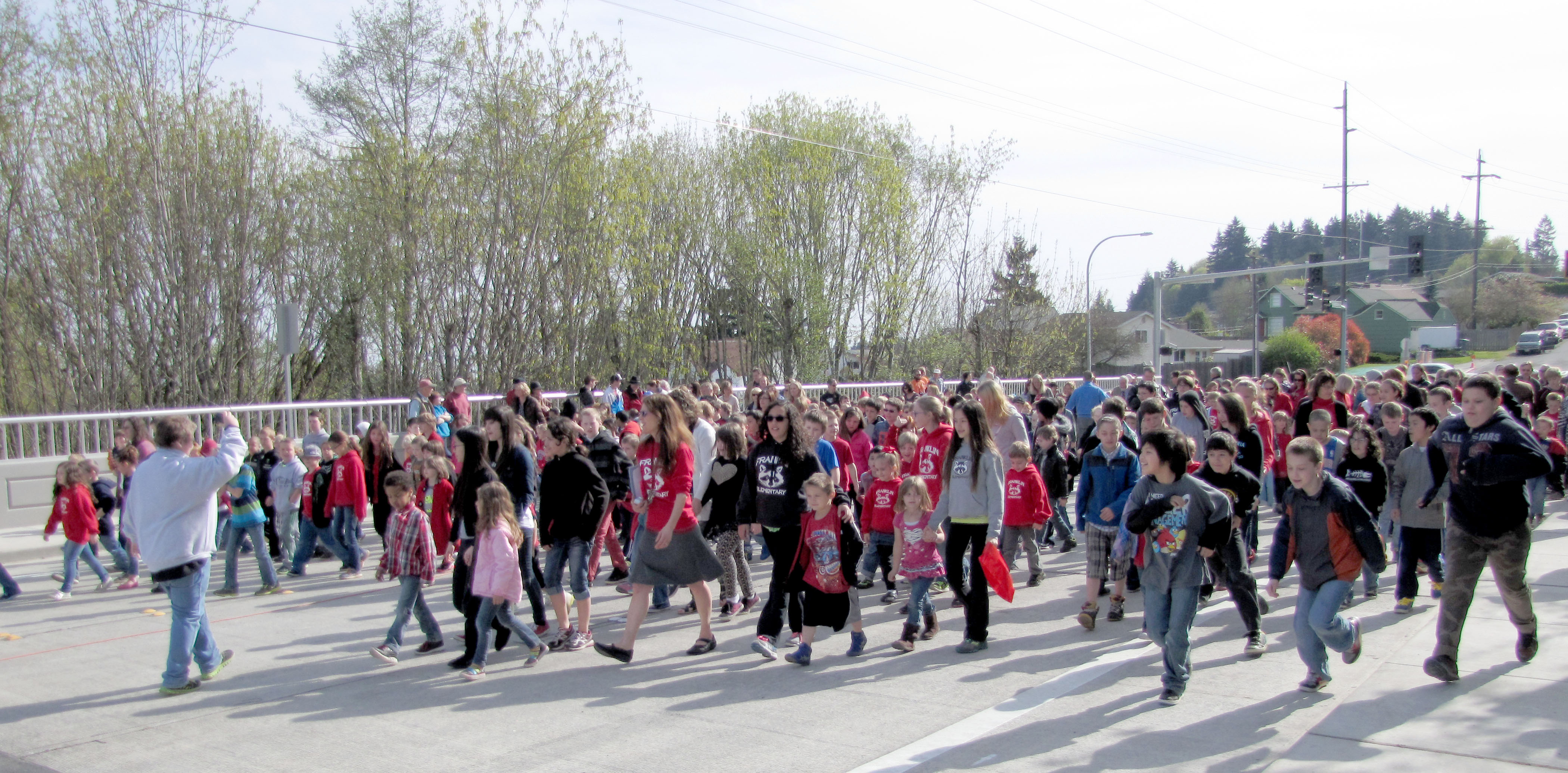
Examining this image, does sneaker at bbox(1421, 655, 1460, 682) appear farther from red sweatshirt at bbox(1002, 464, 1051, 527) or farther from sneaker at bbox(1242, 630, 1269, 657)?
red sweatshirt at bbox(1002, 464, 1051, 527)

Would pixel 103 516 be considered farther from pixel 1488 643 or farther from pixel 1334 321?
pixel 1334 321

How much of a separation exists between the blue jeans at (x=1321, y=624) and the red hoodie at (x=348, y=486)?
7.76 meters

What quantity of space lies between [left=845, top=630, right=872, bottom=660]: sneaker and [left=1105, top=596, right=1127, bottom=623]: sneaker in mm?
2046

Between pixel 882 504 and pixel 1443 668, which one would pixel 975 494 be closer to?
pixel 882 504

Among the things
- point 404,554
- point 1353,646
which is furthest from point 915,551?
point 404,554

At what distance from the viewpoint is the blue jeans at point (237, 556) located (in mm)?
9820

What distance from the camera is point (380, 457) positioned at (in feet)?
36.9

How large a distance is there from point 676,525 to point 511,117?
698 inches

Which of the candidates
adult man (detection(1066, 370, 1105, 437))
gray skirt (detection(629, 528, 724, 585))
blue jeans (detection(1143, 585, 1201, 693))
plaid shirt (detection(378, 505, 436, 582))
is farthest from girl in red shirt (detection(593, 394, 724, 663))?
adult man (detection(1066, 370, 1105, 437))

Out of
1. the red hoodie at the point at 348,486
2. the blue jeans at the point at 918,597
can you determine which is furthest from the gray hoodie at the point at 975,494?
the red hoodie at the point at 348,486

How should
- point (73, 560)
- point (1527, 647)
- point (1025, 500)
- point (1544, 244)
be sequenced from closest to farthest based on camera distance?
1. point (1527, 647)
2. point (1025, 500)
3. point (73, 560)
4. point (1544, 244)

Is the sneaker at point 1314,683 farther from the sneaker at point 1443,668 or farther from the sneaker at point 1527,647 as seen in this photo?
the sneaker at point 1527,647

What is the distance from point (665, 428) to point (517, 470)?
3.85 ft

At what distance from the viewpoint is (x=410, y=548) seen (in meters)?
7.16
